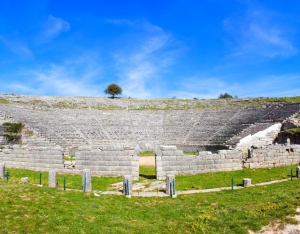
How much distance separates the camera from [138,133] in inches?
1483

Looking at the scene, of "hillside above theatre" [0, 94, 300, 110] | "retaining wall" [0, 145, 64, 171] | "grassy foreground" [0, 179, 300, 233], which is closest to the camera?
"grassy foreground" [0, 179, 300, 233]

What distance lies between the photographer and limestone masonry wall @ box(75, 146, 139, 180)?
17062 millimetres

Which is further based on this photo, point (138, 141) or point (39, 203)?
point (138, 141)

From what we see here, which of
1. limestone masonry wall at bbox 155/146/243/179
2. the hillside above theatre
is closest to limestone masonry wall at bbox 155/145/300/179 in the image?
limestone masonry wall at bbox 155/146/243/179

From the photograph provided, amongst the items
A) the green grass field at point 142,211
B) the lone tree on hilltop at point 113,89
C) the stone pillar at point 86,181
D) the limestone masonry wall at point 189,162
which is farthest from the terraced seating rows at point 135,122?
the green grass field at point 142,211

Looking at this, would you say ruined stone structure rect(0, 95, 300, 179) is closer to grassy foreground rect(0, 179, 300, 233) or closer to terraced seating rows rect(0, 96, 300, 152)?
terraced seating rows rect(0, 96, 300, 152)

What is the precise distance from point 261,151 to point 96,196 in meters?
11.8

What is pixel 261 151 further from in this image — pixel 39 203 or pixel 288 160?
pixel 39 203

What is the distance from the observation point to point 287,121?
31.7 metres

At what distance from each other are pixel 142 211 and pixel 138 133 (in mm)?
27066

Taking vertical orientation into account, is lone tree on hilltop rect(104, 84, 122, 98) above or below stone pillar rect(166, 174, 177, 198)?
above

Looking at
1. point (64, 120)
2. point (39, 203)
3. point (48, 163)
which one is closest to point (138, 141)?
point (64, 120)

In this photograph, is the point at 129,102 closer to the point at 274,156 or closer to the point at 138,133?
the point at 138,133

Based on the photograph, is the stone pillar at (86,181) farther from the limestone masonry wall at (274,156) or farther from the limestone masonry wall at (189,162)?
the limestone masonry wall at (274,156)
